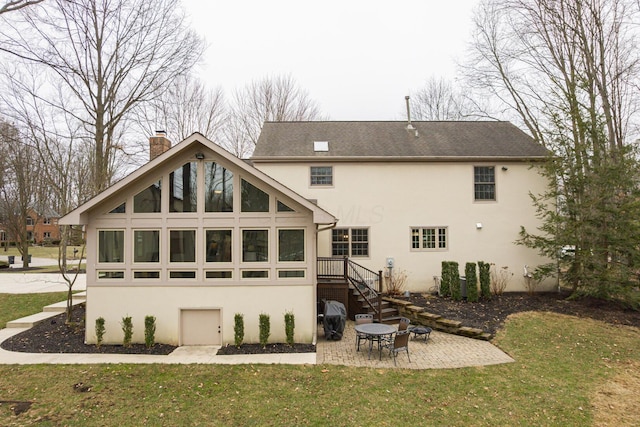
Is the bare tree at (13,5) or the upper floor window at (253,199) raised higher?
the bare tree at (13,5)

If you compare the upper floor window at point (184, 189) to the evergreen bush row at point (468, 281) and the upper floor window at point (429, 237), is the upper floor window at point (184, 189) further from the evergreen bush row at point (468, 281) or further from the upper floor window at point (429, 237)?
the evergreen bush row at point (468, 281)

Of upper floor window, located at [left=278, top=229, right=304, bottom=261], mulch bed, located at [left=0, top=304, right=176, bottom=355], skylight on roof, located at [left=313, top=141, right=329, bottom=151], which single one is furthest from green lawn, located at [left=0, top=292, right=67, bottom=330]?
skylight on roof, located at [left=313, top=141, right=329, bottom=151]

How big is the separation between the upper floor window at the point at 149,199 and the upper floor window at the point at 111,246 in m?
0.85

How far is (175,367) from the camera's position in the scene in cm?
754

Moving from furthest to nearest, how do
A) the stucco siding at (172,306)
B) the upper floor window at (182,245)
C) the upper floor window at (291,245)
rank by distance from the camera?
the upper floor window at (291,245)
the upper floor window at (182,245)
the stucco siding at (172,306)

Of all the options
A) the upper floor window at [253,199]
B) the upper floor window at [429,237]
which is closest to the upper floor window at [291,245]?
the upper floor window at [253,199]

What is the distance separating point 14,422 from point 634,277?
17306 millimetres

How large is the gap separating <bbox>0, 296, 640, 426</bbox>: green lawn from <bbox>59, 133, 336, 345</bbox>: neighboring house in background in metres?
1.70

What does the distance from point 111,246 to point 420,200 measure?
38.9ft

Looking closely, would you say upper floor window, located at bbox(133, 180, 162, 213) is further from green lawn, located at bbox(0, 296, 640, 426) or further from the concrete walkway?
green lawn, located at bbox(0, 296, 640, 426)

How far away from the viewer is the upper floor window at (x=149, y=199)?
9.15 meters

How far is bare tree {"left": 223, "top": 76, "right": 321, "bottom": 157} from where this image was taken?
28031 millimetres

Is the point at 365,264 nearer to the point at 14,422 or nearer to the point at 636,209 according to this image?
the point at 636,209

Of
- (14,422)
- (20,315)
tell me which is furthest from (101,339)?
(20,315)
